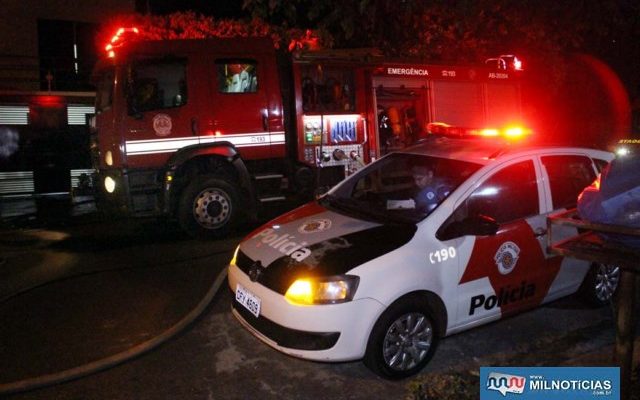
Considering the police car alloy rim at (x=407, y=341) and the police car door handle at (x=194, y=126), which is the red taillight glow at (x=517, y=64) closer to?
the police car door handle at (x=194, y=126)

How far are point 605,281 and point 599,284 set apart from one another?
11 centimetres

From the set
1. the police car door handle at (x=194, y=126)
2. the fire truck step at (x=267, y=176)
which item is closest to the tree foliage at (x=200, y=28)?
the fire truck step at (x=267, y=176)

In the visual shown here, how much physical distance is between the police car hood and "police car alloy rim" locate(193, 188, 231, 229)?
133 inches

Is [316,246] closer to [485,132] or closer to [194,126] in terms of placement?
[485,132]

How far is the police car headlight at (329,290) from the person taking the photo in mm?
3633

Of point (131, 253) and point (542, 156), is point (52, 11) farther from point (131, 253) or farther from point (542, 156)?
point (542, 156)

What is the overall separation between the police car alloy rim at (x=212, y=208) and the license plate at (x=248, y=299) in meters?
3.76

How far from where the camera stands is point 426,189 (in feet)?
15.6

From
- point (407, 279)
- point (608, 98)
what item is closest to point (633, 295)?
point (407, 279)

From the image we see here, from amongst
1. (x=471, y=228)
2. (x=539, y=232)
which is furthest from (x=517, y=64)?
(x=471, y=228)

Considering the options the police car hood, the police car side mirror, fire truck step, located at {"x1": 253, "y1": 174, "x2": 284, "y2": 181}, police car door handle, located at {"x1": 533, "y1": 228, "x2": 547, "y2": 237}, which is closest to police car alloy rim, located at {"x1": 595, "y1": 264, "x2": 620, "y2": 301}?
police car door handle, located at {"x1": 533, "y1": 228, "x2": 547, "y2": 237}

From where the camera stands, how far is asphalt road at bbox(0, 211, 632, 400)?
3.82m

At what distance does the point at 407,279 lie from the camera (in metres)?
3.75

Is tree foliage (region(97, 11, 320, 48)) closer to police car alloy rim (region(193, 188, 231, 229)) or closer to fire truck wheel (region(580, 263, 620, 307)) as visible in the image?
police car alloy rim (region(193, 188, 231, 229))
